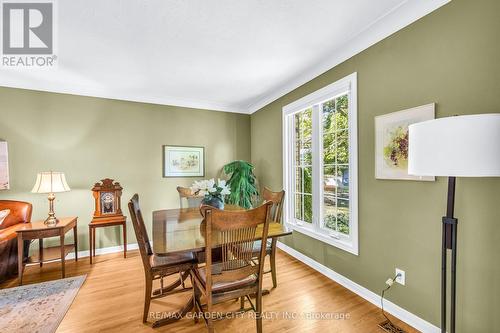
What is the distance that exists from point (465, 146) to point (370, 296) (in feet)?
5.55

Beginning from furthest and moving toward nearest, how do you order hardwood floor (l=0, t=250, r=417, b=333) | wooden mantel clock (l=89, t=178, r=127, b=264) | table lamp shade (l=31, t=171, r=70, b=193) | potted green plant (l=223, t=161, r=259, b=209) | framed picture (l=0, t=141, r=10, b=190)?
potted green plant (l=223, t=161, r=259, b=209)
wooden mantel clock (l=89, t=178, r=127, b=264)
framed picture (l=0, t=141, r=10, b=190)
table lamp shade (l=31, t=171, r=70, b=193)
hardwood floor (l=0, t=250, r=417, b=333)

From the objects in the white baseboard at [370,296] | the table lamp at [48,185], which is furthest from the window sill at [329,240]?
the table lamp at [48,185]

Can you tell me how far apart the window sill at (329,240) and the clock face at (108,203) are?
104 inches

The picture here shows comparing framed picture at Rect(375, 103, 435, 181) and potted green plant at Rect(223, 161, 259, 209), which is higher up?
framed picture at Rect(375, 103, 435, 181)

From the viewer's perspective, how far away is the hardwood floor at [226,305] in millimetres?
1842

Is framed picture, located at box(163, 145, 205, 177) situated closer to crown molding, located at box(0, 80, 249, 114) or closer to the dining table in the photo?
crown molding, located at box(0, 80, 249, 114)

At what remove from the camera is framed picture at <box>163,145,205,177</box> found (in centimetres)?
386

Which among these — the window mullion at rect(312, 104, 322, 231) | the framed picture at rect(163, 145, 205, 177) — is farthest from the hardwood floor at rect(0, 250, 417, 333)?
the framed picture at rect(163, 145, 205, 177)

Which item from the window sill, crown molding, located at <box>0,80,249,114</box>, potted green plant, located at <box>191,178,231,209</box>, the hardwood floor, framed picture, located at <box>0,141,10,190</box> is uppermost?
crown molding, located at <box>0,80,249,114</box>

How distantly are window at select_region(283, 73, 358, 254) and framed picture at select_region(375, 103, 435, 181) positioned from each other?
0.88 ft

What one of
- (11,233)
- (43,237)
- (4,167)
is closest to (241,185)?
(43,237)

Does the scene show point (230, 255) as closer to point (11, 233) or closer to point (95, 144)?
point (11, 233)

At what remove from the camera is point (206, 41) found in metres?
2.19

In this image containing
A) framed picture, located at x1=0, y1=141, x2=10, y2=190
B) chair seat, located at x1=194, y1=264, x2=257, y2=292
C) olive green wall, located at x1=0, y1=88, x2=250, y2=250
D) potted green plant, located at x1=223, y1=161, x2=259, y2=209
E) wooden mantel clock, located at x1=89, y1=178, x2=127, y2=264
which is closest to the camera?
chair seat, located at x1=194, y1=264, x2=257, y2=292
